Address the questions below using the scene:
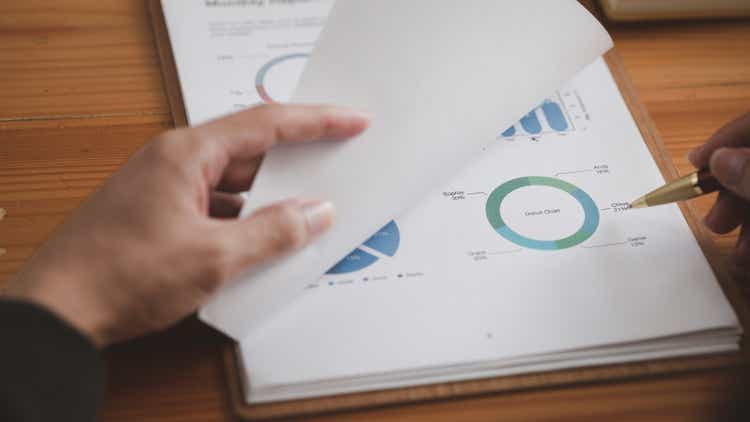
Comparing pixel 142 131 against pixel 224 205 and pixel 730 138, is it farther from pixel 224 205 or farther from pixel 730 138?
pixel 730 138

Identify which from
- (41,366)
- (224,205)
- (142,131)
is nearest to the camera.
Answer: (41,366)

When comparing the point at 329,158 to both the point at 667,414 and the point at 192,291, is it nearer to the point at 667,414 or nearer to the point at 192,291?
the point at 192,291

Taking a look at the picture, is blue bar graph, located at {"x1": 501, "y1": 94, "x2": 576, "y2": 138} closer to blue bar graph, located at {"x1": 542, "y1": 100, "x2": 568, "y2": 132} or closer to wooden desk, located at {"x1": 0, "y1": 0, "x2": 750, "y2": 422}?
blue bar graph, located at {"x1": 542, "y1": 100, "x2": 568, "y2": 132}

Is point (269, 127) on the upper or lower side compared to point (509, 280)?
upper

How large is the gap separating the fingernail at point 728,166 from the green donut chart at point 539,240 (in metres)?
0.10

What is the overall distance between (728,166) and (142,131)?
50 cm

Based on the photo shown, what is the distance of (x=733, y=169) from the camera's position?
20.8 inches

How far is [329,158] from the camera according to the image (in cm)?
51

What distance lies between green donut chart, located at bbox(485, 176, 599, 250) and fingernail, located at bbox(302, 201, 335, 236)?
0.15 m

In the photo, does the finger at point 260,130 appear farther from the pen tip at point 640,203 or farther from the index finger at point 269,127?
the pen tip at point 640,203

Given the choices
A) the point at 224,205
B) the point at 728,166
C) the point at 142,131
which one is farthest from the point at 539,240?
the point at 142,131

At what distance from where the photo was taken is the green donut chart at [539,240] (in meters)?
0.57

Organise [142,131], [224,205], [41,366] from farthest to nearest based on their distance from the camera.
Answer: [142,131] < [224,205] < [41,366]

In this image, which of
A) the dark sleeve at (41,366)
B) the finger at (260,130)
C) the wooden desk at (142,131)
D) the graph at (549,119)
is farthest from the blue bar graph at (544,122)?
the dark sleeve at (41,366)
